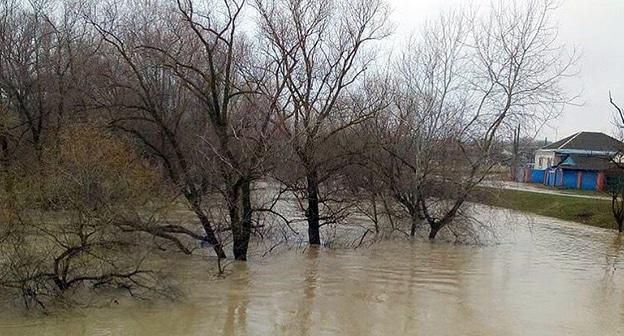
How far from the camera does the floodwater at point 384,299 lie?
A: 12203mm

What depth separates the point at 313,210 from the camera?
2245 centimetres

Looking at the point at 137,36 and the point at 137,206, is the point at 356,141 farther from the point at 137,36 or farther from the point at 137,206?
the point at 137,206

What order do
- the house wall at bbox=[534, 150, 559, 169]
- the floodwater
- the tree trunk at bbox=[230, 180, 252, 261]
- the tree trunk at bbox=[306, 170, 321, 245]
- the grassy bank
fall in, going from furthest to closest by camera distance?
the house wall at bbox=[534, 150, 559, 169] → the grassy bank → the tree trunk at bbox=[306, 170, 321, 245] → the tree trunk at bbox=[230, 180, 252, 261] → the floodwater

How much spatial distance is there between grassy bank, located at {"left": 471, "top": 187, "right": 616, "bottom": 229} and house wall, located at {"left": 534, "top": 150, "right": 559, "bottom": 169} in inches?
696

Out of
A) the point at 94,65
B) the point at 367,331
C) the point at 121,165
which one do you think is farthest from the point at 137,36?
the point at 367,331

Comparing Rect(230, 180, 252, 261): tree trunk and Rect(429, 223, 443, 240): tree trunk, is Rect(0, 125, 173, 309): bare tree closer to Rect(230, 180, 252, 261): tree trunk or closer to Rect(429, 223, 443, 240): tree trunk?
Rect(230, 180, 252, 261): tree trunk

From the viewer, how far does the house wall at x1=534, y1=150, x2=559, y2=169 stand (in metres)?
59.2

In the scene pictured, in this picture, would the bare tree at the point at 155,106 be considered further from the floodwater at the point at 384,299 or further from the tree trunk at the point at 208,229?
the floodwater at the point at 384,299

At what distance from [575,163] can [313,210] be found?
38586 millimetres

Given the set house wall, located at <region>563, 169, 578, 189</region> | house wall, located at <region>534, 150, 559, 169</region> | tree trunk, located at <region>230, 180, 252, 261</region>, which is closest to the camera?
tree trunk, located at <region>230, 180, 252, 261</region>

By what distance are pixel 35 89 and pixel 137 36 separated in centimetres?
948

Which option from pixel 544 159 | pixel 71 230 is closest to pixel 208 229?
pixel 71 230

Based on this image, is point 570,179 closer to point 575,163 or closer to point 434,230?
point 575,163

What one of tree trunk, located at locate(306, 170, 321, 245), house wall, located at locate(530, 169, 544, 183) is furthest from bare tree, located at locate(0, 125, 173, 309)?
house wall, located at locate(530, 169, 544, 183)
